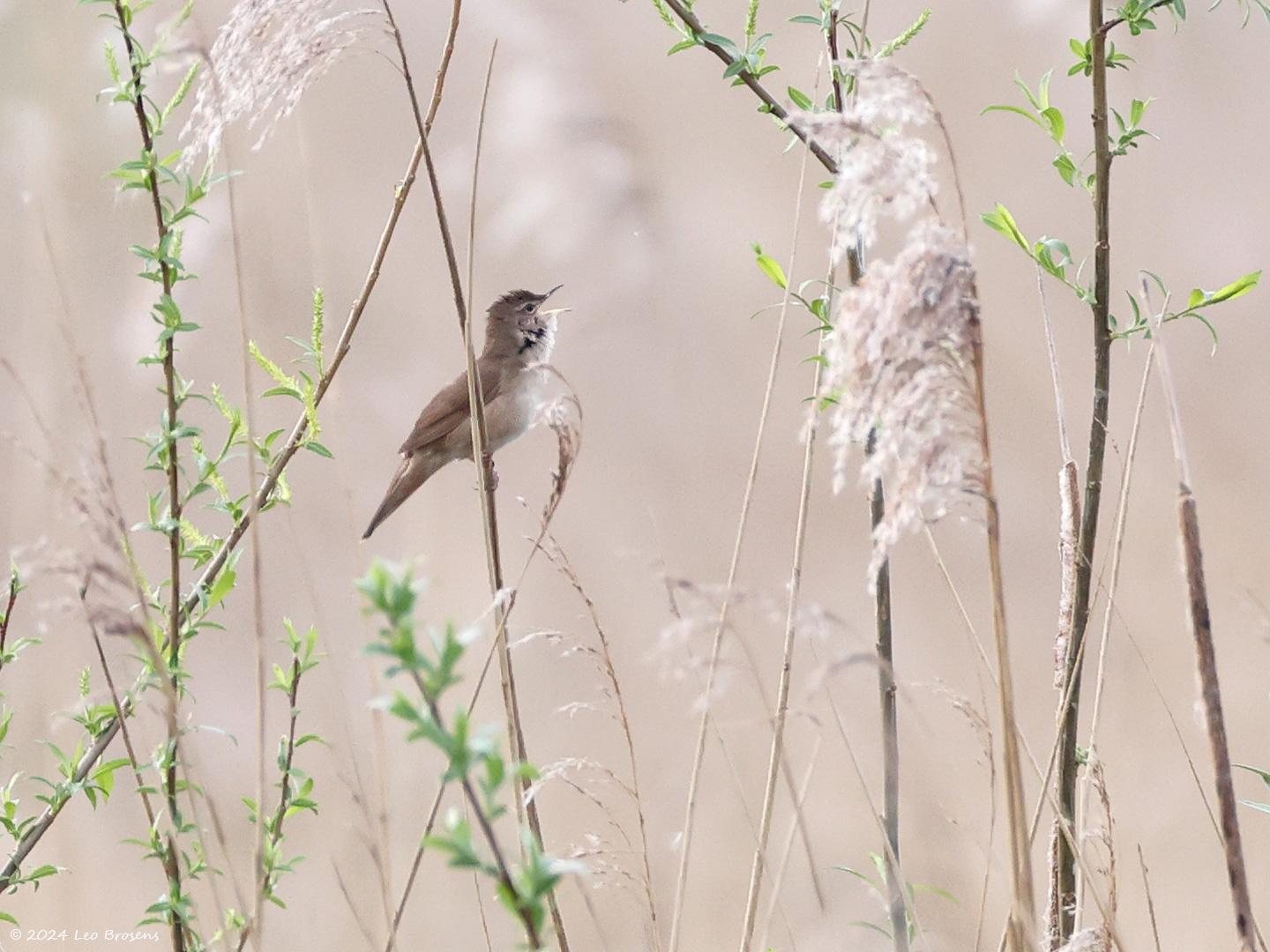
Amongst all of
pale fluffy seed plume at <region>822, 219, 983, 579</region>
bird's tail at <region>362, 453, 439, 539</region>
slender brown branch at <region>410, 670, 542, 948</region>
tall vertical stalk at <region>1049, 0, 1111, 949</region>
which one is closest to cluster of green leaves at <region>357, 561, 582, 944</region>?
slender brown branch at <region>410, 670, 542, 948</region>

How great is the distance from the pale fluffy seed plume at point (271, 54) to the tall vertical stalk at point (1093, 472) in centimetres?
48

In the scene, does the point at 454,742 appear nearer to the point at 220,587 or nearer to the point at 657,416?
the point at 220,587

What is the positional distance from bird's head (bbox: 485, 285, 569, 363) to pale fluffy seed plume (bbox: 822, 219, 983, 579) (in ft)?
4.66

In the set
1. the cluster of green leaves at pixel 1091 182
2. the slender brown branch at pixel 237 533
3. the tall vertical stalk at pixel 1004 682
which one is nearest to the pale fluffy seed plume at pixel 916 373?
the tall vertical stalk at pixel 1004 682

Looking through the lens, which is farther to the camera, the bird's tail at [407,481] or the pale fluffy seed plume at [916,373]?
the bird's tail at [407,481]

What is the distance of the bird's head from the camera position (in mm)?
1988

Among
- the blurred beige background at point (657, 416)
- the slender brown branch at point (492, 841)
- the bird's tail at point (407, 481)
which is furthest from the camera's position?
the blurred beige background at point (657, 416)

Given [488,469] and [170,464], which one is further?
[488,469]

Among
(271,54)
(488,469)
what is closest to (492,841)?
(271,54)

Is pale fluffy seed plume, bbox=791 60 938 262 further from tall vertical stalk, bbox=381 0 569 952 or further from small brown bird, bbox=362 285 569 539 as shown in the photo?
small brown bird, bbox=362 285 569 539

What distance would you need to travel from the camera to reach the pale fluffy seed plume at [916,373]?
1.84 feet

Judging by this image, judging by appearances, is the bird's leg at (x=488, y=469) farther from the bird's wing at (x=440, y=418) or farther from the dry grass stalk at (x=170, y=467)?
the bird's wing at (x=440, y=418)

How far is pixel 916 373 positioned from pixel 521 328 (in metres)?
1.47

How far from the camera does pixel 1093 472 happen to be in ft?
2.66
